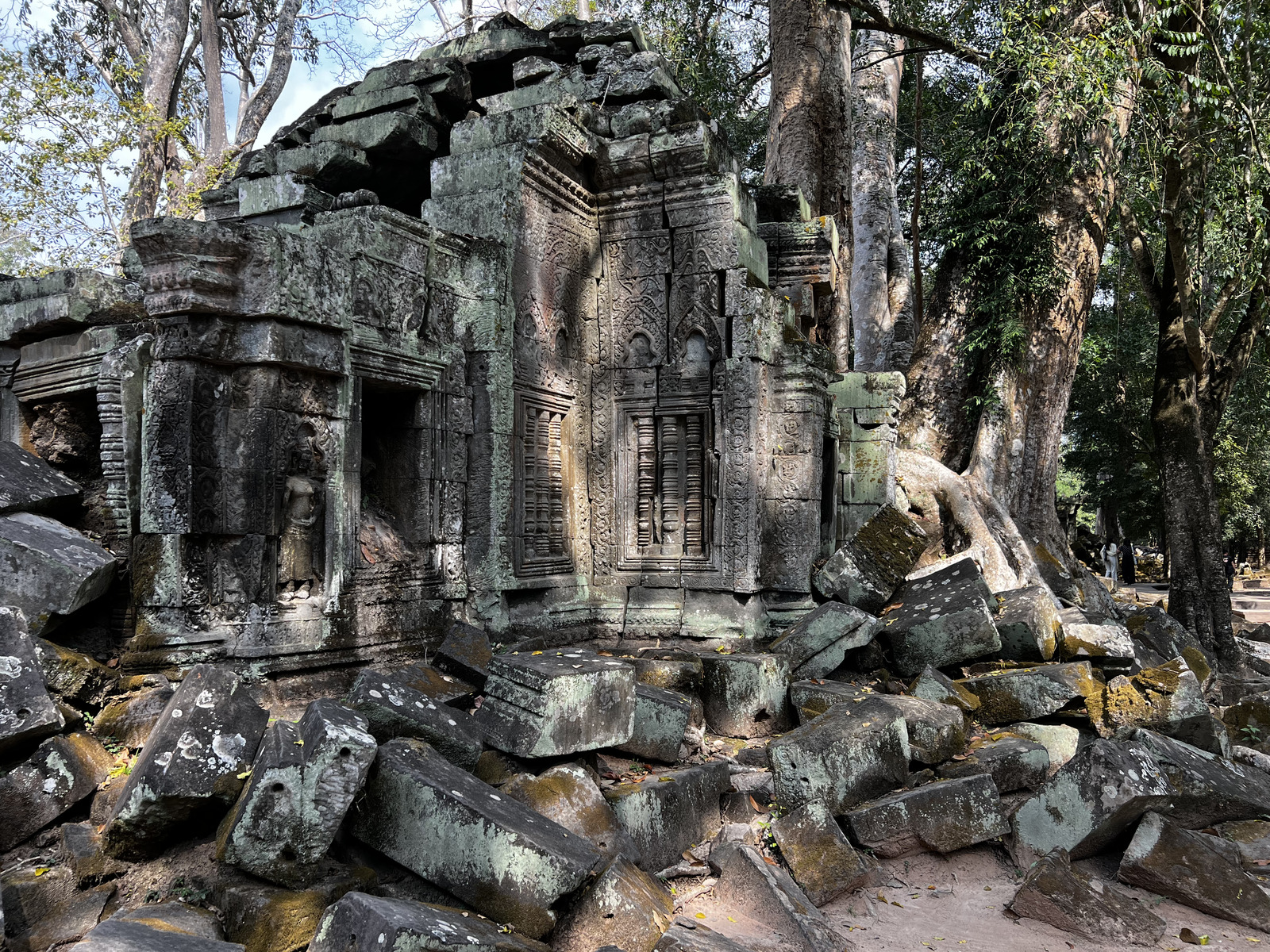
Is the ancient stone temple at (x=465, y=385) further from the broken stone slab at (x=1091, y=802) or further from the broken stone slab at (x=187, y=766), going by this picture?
the broken stone slab at (x=1091, y=802)

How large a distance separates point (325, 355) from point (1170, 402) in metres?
10.3

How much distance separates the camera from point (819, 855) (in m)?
4.13

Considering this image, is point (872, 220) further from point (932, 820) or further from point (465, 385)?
point (932, 820)

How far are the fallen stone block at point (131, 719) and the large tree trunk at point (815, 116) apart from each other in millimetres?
7862

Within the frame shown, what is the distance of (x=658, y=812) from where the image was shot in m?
4.27

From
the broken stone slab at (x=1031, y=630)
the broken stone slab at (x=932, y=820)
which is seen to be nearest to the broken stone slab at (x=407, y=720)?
the broken stone slab at (x=932, y=820)

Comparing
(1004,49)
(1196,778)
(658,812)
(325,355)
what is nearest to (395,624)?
(325,355)

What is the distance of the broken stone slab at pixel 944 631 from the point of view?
19.9ft

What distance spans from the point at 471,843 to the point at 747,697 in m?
2.67

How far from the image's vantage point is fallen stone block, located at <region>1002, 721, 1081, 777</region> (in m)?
5.45

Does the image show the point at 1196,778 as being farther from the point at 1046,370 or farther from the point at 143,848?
the point at 1046,370

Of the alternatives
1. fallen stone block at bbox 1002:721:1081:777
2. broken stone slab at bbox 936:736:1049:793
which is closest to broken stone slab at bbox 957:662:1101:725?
fallen stone block at bbox 1002:721:1081:777

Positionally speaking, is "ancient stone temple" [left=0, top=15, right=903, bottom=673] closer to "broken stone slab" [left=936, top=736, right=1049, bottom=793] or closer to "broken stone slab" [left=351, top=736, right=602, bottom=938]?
"broken stone slab" [left=351, top=736, right=602, bottom=938]

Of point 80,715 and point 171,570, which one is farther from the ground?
point 171,570
